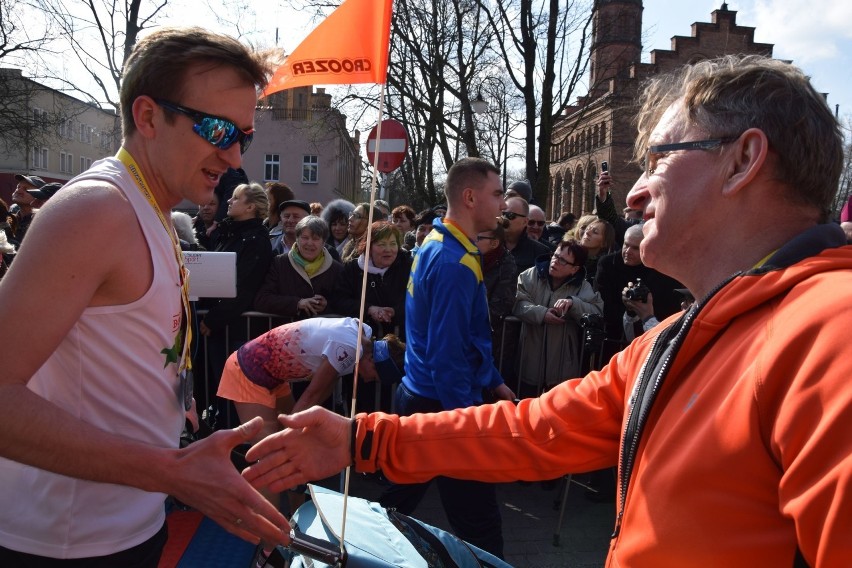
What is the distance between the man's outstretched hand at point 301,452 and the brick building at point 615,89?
4.65 ft

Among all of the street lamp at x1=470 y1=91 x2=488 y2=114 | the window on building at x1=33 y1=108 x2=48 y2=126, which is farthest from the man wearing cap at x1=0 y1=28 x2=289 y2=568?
the window on building at x1=33 y1=108 x2=48 y2=126

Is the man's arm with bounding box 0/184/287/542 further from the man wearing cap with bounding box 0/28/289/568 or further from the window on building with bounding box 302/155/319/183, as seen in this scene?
the window on building with bounding box 302/155/319/183

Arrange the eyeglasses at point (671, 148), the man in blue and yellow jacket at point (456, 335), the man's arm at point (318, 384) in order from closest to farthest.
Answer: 1. the eyeglasses at point (671, 148)
2. the man in blue and yellow jacket at point (456, 335)
3. the man's arm at point (318, 384)

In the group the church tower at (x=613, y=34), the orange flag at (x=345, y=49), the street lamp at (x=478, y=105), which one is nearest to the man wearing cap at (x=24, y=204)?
the orange flag at (x=345, y=49)

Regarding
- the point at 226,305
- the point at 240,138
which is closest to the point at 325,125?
the point at 226,305

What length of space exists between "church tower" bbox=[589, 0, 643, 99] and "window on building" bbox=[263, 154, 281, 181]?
110 feet

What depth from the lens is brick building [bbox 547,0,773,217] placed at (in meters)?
17.1

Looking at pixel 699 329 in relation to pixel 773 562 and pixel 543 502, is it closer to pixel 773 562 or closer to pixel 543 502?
pixel 773 562

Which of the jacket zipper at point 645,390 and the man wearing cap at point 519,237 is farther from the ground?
the man wearing cap at point 519,237

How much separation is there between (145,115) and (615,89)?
20690 mm

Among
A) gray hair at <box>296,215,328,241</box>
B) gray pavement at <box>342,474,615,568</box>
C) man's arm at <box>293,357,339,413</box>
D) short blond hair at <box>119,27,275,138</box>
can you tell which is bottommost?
gray pavement at <box>342,474,615,568</box>

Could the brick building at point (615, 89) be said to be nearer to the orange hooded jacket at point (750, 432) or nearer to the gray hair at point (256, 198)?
the orange hooded jacket at point (750, 432)

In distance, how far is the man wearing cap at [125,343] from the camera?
1440mm

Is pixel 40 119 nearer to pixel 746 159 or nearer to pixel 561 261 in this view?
pixel 561 261
